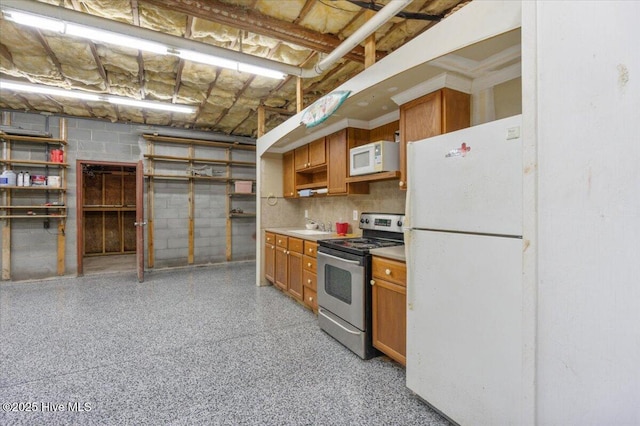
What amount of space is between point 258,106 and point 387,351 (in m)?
4.13

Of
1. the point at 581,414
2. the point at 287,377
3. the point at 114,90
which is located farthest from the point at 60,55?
the point at 581,414

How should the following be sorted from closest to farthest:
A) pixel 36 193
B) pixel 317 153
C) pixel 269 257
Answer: pixel 317 153, pixel 269 257, pixel 36 193

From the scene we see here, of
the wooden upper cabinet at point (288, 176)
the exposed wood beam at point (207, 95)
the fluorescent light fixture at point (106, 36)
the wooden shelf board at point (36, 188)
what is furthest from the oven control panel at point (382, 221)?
the wooden shelf board at point (36, 188)

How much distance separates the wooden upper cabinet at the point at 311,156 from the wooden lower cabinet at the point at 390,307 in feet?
Answer: 6.24

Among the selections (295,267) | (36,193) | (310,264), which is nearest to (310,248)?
(310,264)

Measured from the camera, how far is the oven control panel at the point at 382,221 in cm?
294

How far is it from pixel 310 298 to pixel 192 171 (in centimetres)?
410

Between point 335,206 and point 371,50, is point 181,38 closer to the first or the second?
point 371,50

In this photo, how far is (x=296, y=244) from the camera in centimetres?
381

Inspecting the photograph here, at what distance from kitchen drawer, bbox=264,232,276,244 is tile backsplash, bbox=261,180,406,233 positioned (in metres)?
0.18

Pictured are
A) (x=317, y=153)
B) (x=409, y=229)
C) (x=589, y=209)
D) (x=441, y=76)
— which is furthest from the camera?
(x=317, y=153)

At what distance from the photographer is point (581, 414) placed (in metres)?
1.22

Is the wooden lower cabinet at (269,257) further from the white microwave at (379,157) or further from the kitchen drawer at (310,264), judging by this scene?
the white microwave at (379,157)

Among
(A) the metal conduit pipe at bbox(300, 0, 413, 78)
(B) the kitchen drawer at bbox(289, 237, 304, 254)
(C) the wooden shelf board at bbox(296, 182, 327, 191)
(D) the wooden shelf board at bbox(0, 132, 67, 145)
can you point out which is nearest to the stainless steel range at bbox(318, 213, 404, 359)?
(B) the kitchen drawer at bbox(289, 237, 304, 254)
